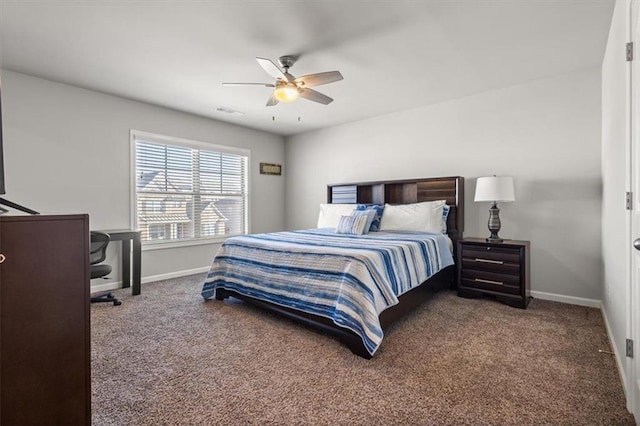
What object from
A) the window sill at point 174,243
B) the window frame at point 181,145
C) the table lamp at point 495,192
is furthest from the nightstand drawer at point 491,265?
the window sill at point 174,243

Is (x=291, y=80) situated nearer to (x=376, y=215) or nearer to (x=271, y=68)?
(x=271, y=68)

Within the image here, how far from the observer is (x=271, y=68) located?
2.52 metres

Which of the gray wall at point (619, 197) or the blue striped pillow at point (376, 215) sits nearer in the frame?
the gray wall at point (619, 197)

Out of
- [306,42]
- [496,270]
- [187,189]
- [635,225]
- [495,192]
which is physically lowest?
[496,270]

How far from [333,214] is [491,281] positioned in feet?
7.35

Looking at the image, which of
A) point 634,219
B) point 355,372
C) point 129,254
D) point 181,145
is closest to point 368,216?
point 355,372

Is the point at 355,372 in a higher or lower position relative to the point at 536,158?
lower

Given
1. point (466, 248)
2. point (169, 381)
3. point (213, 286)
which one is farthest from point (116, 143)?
point (466, 248)

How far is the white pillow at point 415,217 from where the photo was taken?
3.76m

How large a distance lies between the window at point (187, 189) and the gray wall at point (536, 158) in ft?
8.88

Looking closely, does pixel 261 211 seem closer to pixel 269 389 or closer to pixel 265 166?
pixel 265 166

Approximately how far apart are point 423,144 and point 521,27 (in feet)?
6.46

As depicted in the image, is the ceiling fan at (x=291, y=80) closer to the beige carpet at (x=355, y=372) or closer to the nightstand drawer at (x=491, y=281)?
the beige carpet at (x=355, y=372)

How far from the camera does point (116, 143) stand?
12.8 feet
